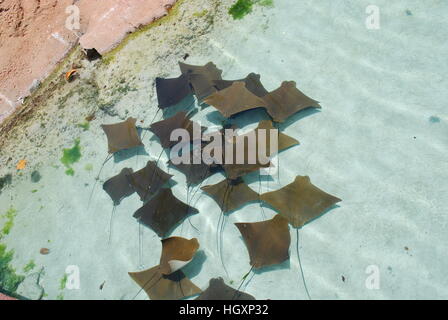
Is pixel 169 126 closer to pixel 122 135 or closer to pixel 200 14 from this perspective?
pixel 122 135

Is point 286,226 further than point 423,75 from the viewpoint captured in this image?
No

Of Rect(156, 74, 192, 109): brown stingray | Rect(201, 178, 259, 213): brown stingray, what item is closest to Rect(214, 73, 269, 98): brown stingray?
Rect(156, 74, 192, 109): brown stingray

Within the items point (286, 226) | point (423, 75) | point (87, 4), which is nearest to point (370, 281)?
point (286, 226)

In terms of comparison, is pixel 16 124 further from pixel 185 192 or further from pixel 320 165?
pixel 320 165

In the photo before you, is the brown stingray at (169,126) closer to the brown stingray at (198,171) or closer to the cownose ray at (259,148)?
the brown stingray at (198,171)

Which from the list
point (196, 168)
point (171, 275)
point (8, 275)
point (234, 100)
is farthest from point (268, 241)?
point (8, 275)
